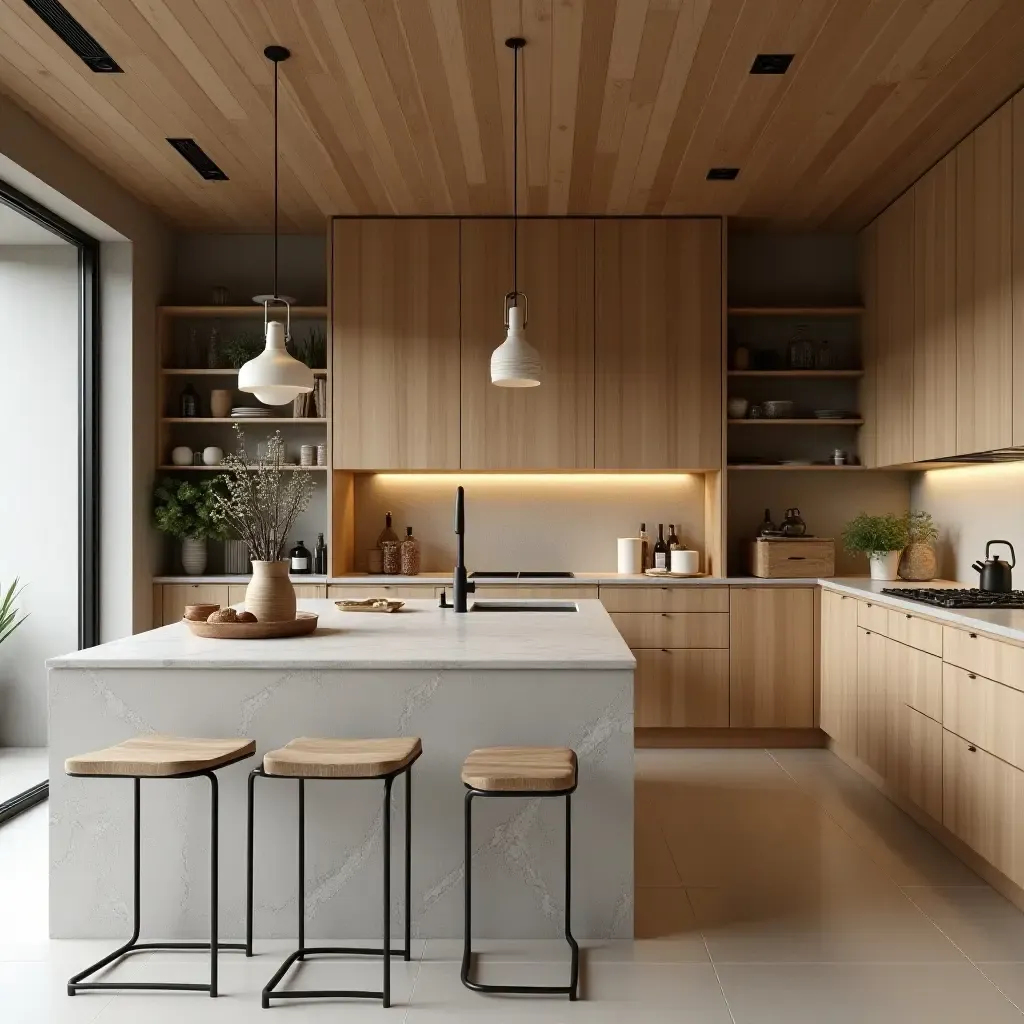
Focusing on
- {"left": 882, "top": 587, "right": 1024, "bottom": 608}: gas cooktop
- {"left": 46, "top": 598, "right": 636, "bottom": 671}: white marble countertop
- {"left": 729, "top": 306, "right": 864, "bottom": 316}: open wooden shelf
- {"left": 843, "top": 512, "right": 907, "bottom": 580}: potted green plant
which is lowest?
{"left": 46, "top": 598, "right": 636, "bottom": 671}: white marble countertop

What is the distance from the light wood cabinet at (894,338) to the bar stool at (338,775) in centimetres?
335

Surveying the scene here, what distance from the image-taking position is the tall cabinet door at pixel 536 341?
5461 millimetres

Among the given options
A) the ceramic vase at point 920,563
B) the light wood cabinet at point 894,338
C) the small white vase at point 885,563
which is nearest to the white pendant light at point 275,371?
the light wood cabinet at point 894,338

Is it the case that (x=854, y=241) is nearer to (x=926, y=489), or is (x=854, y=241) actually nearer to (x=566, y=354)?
(x=926, y=489)

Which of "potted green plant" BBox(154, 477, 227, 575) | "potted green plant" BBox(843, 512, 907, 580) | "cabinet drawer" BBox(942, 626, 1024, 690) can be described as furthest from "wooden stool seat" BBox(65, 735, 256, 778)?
"potted green plant" BBox(843, 512, 907, 580)

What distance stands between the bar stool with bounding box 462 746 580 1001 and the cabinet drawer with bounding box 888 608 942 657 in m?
1.70

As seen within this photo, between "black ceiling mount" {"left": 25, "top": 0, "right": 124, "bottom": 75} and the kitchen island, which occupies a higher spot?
"black ceiling mount" {"left": 25, "top": 0, "right": 124, "bottom": 75}

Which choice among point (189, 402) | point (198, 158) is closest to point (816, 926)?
point (198, 158)

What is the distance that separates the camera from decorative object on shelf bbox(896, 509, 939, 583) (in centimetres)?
518

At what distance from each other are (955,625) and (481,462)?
8.84 feet

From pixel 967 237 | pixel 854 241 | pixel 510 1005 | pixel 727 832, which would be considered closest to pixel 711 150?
pixel 967 237

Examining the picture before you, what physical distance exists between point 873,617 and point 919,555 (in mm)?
889

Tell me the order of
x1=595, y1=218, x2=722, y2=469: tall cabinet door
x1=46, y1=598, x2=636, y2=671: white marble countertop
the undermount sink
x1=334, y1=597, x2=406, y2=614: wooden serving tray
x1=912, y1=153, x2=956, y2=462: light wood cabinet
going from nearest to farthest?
x1=46, y1=598, x2=636, y2=671: white marble countertop, x1=334, y1=597, x2=406, y2=614: wooden serving tray, the undermount sink, x1=912, y1=153, x2=956, y2=462: light wood cabinet, x1=595, y1=218, x2=722, y2=469: tall cabinet door

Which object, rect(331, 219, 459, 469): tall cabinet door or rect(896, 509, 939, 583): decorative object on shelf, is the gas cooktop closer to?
rect(896, 509, 939, 583): decorative object on shelf
